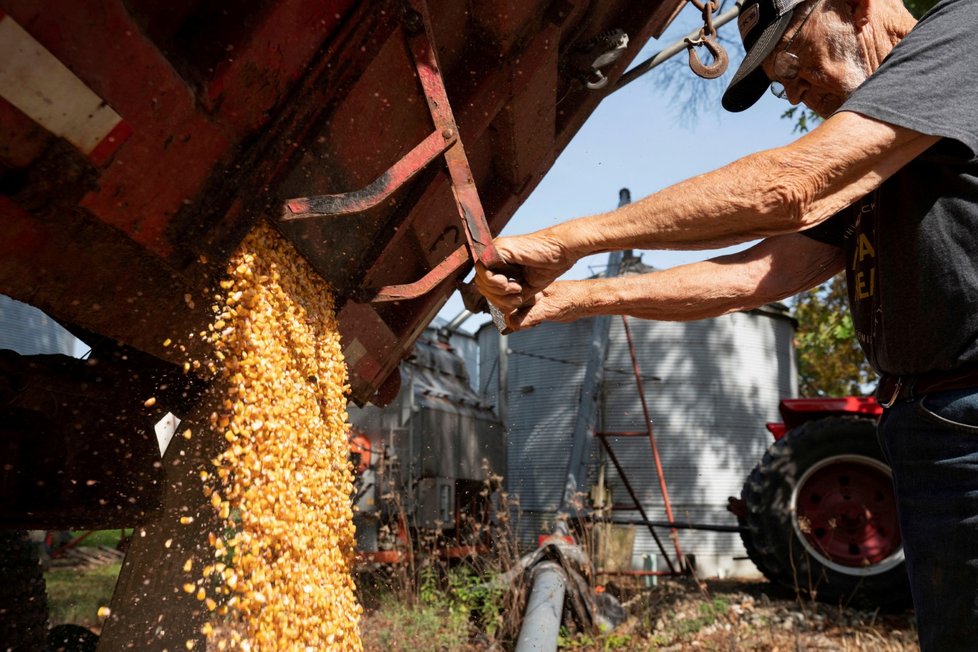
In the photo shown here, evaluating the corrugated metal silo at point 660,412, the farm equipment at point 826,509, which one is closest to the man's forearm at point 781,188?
the farm equipment at point 826,509

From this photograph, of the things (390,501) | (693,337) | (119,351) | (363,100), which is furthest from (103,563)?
(363,100)

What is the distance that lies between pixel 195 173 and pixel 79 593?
604 centimetres

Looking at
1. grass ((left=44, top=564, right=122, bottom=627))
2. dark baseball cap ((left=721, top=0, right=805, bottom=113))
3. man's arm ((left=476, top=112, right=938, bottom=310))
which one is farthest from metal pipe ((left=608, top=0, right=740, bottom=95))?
grass ((left=44, top=564, right=122, bottom=627))

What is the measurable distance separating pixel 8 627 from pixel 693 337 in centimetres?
991

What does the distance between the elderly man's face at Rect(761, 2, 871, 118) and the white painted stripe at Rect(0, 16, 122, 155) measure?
1433mm

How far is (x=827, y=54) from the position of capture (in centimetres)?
184

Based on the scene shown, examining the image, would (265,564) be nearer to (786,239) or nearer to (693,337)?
(786,239)

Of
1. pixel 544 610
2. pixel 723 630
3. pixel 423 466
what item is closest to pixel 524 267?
pixel 544 610

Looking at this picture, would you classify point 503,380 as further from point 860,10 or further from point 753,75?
point 860,10

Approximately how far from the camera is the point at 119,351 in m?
2.37

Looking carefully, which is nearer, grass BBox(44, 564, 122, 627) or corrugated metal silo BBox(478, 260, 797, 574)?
grass BBox(44, 564, 122, 627)

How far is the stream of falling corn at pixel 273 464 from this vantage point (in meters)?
2.01

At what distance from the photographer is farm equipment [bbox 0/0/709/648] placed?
1.53 meters

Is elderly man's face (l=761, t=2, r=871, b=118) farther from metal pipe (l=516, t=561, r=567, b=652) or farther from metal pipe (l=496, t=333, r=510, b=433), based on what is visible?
metal pipe (l=496, t=333, r=510, b=433)
